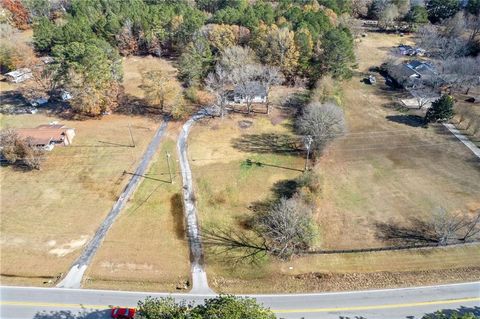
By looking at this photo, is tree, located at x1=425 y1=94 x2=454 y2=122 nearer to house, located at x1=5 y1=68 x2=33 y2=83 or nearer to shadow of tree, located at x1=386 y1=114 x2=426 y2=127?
shadow of tree, located at x1=386 y1=114 x2=426 y2=127

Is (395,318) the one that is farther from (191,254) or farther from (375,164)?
(375,164)

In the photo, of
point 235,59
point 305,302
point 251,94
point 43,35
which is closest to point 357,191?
point 305,302

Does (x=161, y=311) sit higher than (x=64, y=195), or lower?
higher

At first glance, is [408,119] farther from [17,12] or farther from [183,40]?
[17,12]

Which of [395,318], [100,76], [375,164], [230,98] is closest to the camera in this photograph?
[395,318]

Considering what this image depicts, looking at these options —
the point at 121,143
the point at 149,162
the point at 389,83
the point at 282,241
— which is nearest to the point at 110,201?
the point at 149,162

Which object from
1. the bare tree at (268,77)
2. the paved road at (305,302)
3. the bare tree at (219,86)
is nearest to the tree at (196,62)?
the bare tree at (219,86)
